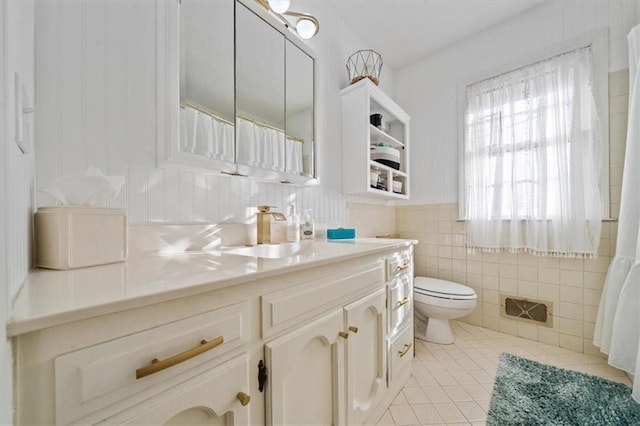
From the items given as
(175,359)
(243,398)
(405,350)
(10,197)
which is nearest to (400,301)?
(405,350)

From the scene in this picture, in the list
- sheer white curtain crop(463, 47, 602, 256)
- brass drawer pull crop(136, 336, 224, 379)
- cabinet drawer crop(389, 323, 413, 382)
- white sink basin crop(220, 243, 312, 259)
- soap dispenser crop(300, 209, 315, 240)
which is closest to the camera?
brass drawer pull crop(136, 336, 224, 379)

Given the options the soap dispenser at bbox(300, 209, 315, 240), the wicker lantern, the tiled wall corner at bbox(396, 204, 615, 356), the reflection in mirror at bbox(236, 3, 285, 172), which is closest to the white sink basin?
the soap dispenser at bbox(300, 209, 315, 240)

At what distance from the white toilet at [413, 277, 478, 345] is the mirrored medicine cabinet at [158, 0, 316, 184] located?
1279mm

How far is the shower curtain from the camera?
1.43 meters

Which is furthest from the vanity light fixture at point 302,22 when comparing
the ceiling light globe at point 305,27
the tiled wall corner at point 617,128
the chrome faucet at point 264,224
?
the tiled wall corner at point 617,128

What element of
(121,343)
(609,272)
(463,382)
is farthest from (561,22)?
(121,343)

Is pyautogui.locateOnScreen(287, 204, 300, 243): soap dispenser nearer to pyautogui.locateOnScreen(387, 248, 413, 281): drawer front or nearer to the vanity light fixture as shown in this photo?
pyautogui.locateOnScreen(387, 248, 413, 281): drawer front

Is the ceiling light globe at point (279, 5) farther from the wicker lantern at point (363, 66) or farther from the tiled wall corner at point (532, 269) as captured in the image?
the tiled wall corner at point (532, 269)

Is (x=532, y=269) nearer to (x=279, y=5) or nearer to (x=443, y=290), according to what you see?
(x=443, y=290)

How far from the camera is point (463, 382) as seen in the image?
152 centimetres

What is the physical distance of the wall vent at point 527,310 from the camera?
6.44ft

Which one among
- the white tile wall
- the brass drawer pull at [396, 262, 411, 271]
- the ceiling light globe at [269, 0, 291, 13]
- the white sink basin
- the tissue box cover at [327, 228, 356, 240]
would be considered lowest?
the brass drawer pull at [396, 262, 411, 271]

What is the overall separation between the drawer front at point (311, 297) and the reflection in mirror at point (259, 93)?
2.36 ft

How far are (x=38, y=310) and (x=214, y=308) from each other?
0.87 ft
